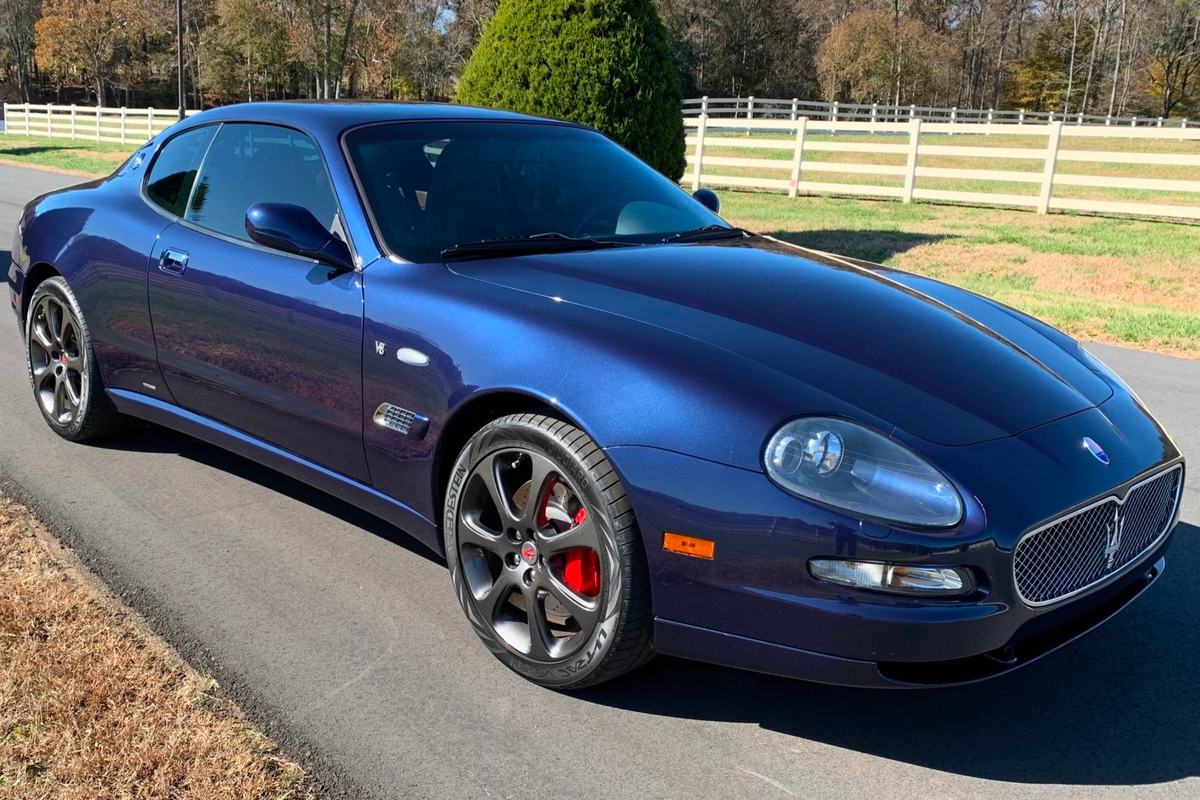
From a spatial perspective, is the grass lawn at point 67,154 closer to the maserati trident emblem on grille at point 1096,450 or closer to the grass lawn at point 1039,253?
the grass lawn at point 1039,253

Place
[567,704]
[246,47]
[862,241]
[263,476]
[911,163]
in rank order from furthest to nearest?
[246,47] < [911,163] < [862,241] < [263,476] < [567,704]

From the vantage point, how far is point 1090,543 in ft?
8.90

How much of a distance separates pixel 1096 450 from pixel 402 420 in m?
1.96

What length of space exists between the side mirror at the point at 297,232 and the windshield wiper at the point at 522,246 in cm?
35

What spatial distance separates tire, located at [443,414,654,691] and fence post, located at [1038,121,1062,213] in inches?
634

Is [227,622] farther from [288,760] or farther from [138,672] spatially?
[288,760]

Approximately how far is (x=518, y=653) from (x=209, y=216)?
2.24 metres

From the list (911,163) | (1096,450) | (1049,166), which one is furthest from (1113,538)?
(911,163)

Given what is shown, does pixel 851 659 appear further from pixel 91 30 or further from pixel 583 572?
pixel 91 30

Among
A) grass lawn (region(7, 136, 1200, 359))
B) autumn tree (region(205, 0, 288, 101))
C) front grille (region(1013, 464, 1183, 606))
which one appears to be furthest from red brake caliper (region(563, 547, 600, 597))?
autumn tree (region(205, 0, 288, 101))

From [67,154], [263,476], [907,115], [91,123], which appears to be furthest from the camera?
[907,115]

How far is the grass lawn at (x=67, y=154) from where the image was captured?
25.7 m

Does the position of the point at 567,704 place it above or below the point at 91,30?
below

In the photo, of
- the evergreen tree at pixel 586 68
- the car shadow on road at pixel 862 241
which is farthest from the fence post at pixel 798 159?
the evergreen tree at pixel 586 68
